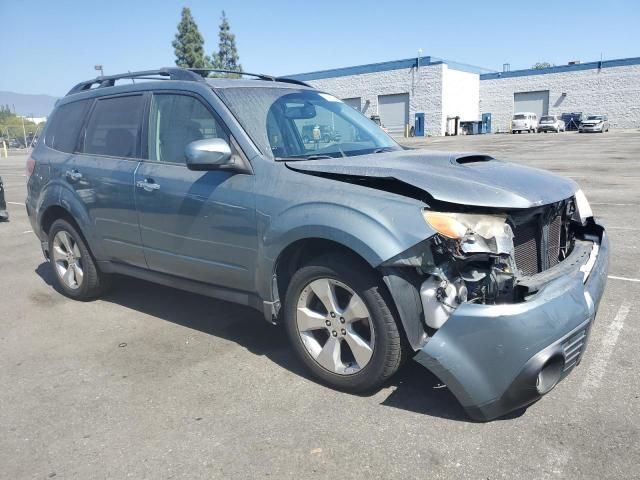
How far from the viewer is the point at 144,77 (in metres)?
4.58

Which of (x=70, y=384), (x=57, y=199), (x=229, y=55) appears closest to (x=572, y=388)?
(x=70, y=384)

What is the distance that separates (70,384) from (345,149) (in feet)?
8.19

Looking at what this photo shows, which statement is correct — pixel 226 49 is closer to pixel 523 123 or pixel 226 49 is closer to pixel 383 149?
pixel 523 123

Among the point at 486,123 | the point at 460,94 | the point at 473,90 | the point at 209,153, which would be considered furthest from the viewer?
the point at 473,90

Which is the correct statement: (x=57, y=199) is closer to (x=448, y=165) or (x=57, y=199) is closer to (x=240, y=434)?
(x=240, y=434)

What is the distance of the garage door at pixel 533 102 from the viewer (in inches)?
2101

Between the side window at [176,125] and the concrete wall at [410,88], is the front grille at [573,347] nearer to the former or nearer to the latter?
the side window at [176,125]

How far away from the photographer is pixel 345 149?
13.1 ft

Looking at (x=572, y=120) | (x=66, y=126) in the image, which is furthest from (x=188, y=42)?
(x=66, y=126)

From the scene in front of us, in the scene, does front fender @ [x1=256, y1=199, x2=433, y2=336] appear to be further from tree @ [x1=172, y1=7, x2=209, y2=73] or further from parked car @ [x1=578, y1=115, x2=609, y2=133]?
tree @ [x1=172, y1=7, x2=209, y2=73]

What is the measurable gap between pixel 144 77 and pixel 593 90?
2151 inches

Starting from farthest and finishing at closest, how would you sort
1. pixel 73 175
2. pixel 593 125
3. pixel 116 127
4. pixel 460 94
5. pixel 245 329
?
pixel 460 94 < pixel 593 125 < pixel 73 175 < pixel 116 127 < pixel 245 329

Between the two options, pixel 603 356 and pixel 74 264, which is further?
pixel 74 264

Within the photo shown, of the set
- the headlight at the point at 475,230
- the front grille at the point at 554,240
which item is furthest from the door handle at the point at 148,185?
the front grille at the point at 554,240
